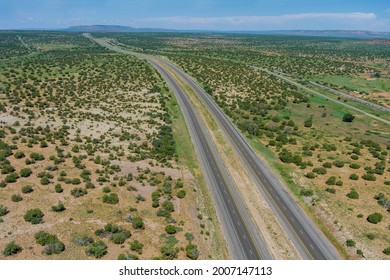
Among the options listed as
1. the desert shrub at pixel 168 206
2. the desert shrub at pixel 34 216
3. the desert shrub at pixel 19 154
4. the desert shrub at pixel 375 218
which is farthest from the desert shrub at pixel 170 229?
the desert shrub at pixel 19 154

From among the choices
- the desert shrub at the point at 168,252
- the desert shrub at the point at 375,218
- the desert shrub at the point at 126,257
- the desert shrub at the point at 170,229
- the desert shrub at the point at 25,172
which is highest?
the desert shrub at the point at 25,172

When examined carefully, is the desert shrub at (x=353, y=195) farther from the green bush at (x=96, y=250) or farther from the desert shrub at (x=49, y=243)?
the desert shrub at (x=49, y=243)

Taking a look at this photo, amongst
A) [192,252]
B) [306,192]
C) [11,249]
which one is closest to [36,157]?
[11,249]

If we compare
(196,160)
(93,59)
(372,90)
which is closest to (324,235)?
(196,160)

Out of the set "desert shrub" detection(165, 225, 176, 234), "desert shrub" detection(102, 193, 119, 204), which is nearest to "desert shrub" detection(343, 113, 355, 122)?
"desert shrub" detection(165, 225, 176, 234)

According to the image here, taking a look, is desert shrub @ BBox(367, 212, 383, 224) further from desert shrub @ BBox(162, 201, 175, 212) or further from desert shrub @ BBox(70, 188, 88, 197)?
desert shrub @ BBox(70, 188, 88, 197)

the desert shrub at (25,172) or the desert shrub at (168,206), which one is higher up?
the desert shrub at (25,172)
